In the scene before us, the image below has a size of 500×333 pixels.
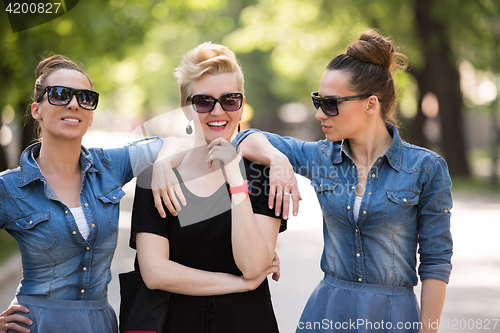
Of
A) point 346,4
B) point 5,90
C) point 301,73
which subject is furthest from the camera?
point 301,73

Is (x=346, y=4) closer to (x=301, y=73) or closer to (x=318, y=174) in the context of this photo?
(x=301, y=73)

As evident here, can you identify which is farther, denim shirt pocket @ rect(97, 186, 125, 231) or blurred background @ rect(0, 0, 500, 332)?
blurred background @ rect(0, 0, 500, 332)

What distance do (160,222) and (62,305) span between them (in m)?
0.70

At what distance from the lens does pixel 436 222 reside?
2.89m

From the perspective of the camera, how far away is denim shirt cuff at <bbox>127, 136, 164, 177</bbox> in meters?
3.37

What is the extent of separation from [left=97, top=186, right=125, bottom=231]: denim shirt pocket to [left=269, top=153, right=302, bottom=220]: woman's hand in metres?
0.90

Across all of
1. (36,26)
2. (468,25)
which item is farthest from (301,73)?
(36,26)

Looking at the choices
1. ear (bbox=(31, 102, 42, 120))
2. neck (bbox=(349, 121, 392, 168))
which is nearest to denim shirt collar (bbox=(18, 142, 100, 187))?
ear (bbox=(31, 102, 42, 120))

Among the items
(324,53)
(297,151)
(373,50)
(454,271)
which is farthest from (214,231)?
(324,53)

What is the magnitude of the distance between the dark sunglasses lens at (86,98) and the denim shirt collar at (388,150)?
56.0 inches

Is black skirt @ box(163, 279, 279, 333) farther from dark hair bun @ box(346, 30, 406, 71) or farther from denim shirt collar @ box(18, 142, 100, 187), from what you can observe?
dark hair bun @ box(346, 30, 406, 71)

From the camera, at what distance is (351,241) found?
9.78 feet

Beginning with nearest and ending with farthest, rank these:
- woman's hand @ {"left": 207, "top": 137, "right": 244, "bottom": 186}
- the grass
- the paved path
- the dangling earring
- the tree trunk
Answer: woman's hand @ {"left": 207, "top": 137, "right": 244, "bottom": 186} < the dangling earring < the paved path < the grass < the tree trunk

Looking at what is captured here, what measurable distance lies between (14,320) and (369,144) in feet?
A: 7.37
